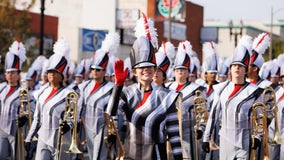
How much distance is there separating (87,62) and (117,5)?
43443mm

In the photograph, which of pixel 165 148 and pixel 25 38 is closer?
pixel 165 148

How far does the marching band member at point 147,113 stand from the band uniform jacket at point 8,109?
5.94 m

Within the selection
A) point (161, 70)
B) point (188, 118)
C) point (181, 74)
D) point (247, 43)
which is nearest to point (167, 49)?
point (181, 74)

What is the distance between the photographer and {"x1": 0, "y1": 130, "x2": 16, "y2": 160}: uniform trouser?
43.7 feet

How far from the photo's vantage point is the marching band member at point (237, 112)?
35.7 ft

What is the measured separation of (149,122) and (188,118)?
673 cm

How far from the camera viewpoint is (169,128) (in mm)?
7965

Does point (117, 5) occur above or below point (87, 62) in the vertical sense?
above

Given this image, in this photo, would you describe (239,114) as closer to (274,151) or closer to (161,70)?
(161,70)

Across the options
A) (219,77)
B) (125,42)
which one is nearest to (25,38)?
(219,77)

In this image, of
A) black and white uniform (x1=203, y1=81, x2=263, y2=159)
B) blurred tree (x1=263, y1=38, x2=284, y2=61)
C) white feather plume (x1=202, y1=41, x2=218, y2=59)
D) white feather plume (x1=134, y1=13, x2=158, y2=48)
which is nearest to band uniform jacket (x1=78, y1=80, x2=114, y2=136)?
black and white uniform (x1=203, y1=81, x2=263, y2=159)

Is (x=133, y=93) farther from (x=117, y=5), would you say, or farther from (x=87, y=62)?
(x=117, y=5)

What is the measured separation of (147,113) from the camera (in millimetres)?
7988

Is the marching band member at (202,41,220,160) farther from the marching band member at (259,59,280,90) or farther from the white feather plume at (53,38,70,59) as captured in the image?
the white feather plume at (53,38,70,59)
